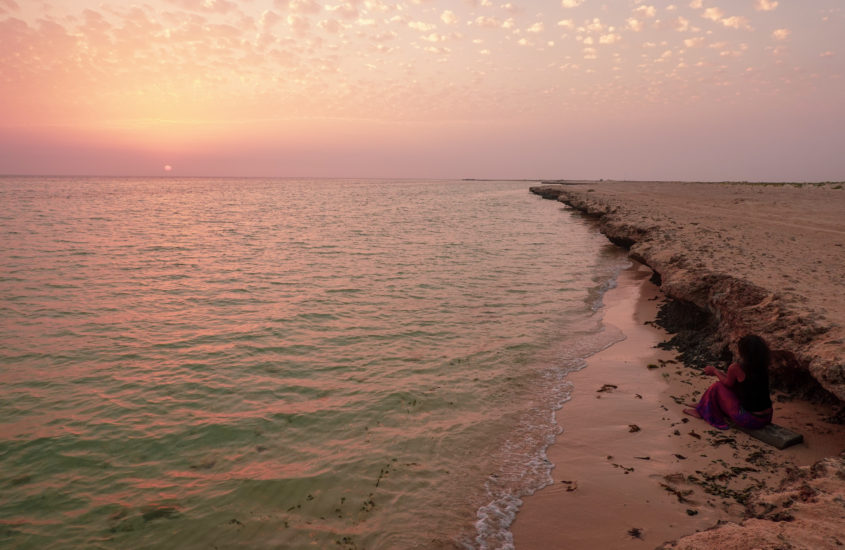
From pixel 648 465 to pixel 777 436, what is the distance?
190 centimetres

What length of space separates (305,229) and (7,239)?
1848cm

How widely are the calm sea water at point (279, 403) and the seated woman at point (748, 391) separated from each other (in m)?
2.61

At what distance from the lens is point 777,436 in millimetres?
5828

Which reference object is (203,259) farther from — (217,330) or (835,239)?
(835,239)

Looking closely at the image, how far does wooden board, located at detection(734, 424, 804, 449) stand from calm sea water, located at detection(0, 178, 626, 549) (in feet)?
9.37

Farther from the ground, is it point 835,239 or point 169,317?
point 835,239

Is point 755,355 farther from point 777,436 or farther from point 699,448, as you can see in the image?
point 699,448

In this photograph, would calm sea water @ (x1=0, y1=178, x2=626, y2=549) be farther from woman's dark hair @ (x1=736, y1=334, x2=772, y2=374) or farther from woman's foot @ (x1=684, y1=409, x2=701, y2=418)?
woman's dark hair @ (x1=736, y1=334, x2=772, y2=374)

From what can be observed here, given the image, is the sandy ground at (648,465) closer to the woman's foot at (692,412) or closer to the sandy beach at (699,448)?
the sandy beach at (699,448)

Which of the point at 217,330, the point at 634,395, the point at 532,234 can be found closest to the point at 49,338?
the point at 217,330

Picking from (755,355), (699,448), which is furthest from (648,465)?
(755,355)

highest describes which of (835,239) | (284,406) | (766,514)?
(835,239)

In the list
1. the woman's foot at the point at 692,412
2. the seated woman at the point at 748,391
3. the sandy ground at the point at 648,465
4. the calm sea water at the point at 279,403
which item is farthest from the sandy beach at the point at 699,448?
the calm sea water at the point at 279,403

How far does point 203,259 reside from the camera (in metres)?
22.1
